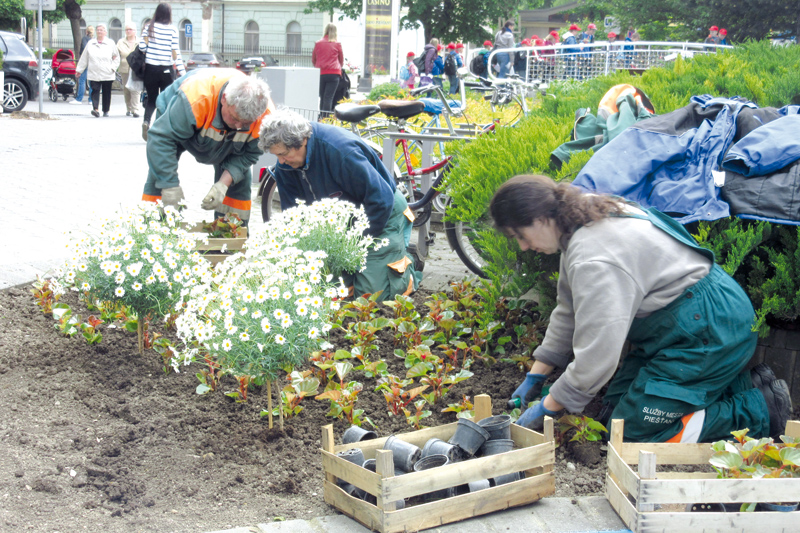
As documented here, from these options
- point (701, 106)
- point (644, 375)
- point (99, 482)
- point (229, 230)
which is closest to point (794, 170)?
point (701, 106)

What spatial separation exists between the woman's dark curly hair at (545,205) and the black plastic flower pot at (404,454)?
35.3 inches

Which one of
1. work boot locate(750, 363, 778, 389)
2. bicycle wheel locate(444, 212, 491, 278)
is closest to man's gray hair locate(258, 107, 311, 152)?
bicycle wheel locate(444, 212, 491, 278)

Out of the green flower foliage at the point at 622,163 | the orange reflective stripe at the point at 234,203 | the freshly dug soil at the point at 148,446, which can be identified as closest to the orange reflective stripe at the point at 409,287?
the green flower foliage at the point at 622,163

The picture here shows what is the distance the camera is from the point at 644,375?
9.91 ft

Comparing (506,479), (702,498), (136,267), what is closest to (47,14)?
(136,267)

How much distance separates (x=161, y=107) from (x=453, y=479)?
3.71 metres

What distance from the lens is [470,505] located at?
8.16ft

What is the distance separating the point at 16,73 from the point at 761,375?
55.5 ft

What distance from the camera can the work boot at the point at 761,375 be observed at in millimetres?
3102

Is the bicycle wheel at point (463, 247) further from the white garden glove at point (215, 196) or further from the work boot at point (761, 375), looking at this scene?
the work boot at point (761, 375)

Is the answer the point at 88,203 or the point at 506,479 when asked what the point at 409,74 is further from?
the point at 506,479

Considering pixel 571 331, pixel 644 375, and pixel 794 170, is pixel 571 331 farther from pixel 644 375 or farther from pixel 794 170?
pixel 794 170

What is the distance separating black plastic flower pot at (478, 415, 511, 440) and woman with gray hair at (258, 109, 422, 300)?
Result: 6.01 feet

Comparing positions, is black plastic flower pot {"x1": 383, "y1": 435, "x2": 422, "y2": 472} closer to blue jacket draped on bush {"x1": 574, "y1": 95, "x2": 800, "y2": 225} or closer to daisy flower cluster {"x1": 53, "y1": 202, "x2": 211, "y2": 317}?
daisy flower cluster {"x1": 53, "y1": 202, "x2": 211, "y2": 317}
